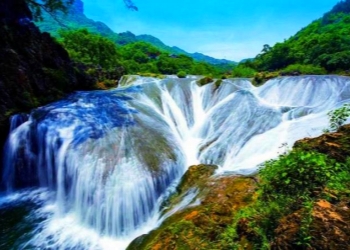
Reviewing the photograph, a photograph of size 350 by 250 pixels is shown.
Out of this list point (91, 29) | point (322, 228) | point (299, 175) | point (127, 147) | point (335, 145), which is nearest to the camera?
point (322, 228)

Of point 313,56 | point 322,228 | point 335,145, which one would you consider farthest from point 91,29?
point 322,228

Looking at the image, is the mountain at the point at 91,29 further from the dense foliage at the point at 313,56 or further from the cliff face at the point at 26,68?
the dense foliage at the point at 313,56

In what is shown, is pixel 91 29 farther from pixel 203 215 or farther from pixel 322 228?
pixel 322 228

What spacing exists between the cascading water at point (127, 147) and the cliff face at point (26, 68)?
0.82 meters

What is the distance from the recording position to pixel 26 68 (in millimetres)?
12227

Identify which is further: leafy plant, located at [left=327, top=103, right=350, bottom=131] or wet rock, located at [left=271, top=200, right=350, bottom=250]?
leafy plant, located at [left=327, top=103, right=350, bottom=131]

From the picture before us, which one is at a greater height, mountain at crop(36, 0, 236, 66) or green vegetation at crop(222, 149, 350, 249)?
mountain at crop(36, 0, 236, 66)

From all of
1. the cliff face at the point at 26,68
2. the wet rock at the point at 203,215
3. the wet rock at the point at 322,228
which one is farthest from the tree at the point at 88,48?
the wet rock at the point at 322,228

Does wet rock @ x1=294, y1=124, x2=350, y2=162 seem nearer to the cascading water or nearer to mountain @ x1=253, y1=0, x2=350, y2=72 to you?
the cascading water

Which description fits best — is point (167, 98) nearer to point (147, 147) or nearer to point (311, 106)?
point (147, 147)

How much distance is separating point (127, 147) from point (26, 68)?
23.4ft

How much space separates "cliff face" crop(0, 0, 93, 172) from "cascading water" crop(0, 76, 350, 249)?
818 millimetres

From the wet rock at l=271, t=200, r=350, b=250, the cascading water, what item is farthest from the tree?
the wet rock at l=271, t=200, r=350, b=250

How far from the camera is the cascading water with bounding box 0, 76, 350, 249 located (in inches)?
273
